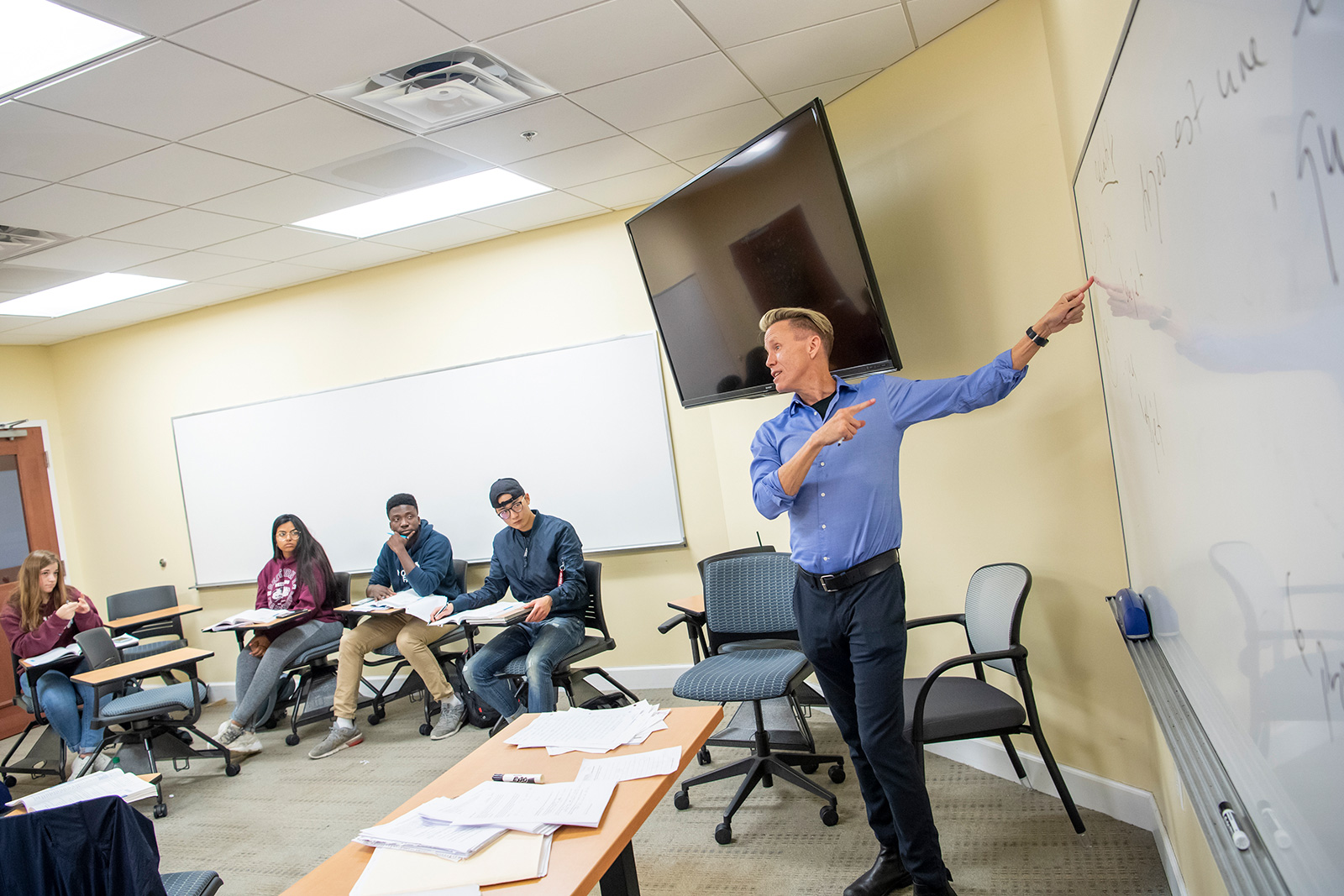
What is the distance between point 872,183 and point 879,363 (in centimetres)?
84

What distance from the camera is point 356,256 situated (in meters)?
4.93

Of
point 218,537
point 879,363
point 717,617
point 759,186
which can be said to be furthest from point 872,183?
point 218,537

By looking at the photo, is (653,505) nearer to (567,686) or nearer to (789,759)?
(567,686)

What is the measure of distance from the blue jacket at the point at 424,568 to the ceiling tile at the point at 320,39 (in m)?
2.67

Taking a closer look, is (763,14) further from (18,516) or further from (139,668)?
(18,516)

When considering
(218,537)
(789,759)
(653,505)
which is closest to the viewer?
(789,759)

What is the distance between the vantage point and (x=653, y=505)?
4.71m

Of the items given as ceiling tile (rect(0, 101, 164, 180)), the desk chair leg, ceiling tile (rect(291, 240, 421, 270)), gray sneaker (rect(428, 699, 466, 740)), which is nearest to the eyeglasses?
gray sneaker (rect(428, 699, 466, 740))

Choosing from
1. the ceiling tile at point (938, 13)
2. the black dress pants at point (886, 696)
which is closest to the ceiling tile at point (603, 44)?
the ceiling tile at point (938, 13)

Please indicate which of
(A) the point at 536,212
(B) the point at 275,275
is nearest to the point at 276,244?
(B) the point at 275,275

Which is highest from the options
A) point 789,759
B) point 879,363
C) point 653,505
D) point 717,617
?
point 879,363

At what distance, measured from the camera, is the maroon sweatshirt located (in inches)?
175

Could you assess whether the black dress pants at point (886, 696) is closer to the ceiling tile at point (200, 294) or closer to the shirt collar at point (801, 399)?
the shirt collar at point (801, 399)

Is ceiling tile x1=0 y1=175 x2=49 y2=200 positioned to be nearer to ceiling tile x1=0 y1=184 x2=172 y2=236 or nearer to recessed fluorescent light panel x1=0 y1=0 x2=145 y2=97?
ceiling tile x1=0 y1=184 x2=172 y2=236
